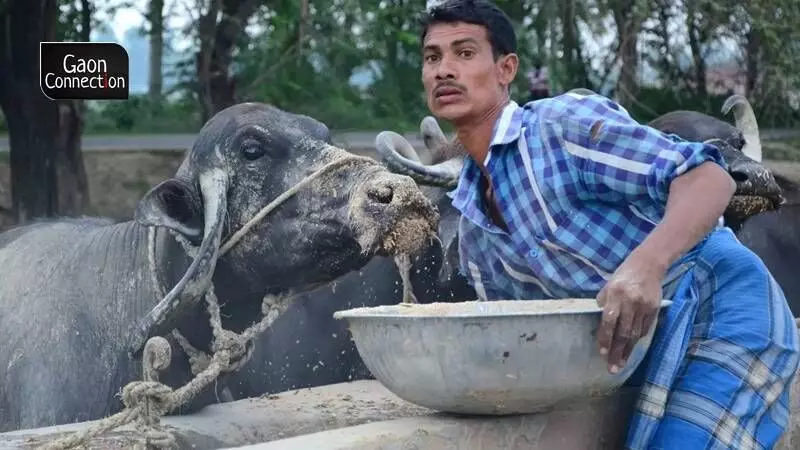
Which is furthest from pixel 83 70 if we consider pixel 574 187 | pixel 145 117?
pixel 145 117

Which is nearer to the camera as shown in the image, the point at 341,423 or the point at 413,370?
the point at 413,370

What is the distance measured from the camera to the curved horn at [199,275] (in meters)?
4.27

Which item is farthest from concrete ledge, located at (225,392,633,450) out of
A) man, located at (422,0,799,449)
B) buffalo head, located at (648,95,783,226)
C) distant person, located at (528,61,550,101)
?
distant person, located at (528,61,550,101)

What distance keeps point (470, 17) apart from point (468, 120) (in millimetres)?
255

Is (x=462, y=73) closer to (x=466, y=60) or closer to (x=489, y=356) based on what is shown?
(x=466, y=60)

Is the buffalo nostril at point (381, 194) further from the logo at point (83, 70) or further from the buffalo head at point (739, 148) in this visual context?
the logo at point (83, 70)

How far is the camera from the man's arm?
10.0ft

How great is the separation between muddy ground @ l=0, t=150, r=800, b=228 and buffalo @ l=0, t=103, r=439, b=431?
606 centimetres

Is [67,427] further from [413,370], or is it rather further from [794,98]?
[794,98]

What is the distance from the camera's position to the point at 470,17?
11.8 ft

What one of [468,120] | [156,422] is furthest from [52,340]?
[468,120]

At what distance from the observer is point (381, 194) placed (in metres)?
4.21

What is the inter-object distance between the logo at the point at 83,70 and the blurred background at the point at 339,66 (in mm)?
139

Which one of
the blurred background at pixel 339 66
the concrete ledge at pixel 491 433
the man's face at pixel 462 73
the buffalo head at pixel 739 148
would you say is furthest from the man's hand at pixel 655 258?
the blurred background at pixel 339 66
